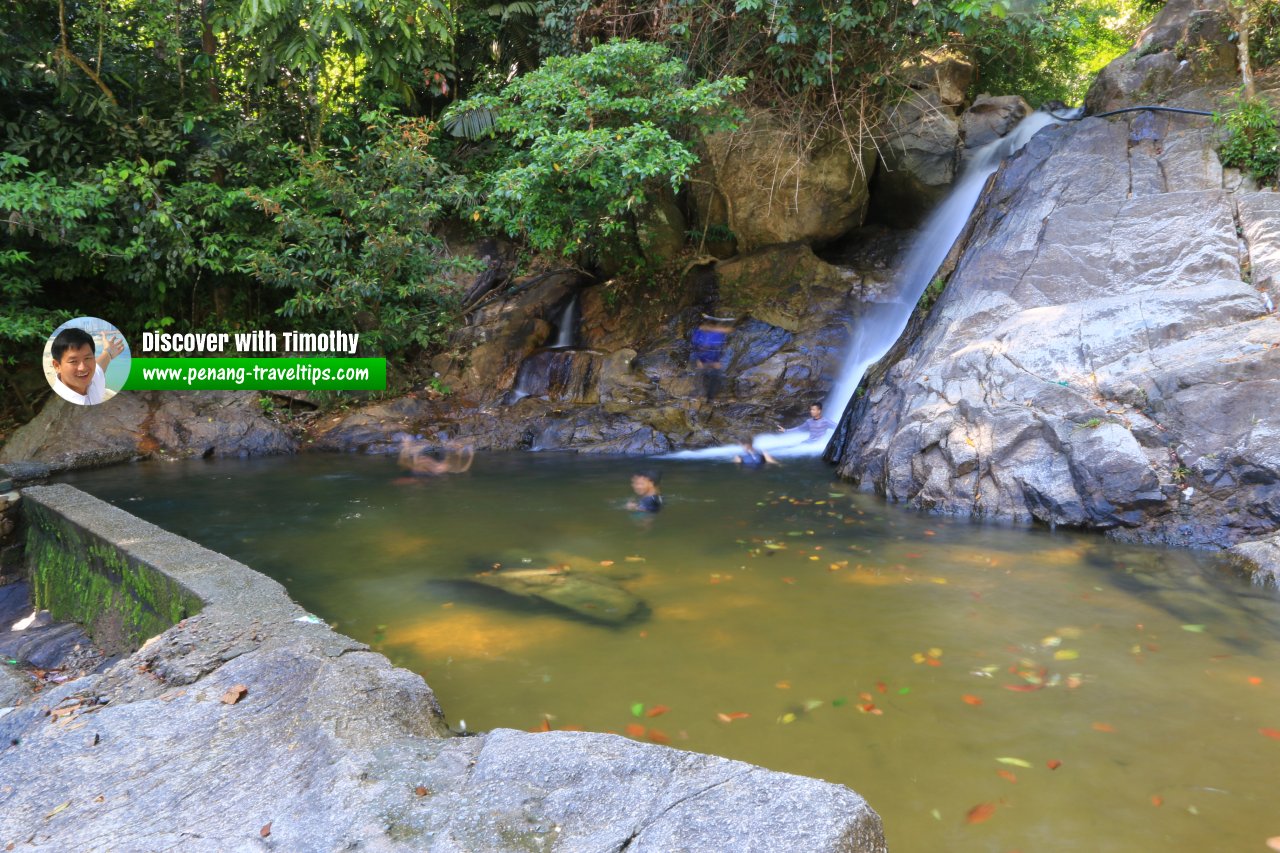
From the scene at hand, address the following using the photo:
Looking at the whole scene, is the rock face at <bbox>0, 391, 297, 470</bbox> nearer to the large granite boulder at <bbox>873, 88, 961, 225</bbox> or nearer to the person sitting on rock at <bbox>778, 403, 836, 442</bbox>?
the person sitting on rock at <bbox>778, 403, 836, 442</bbox>

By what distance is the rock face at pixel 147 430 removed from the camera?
476 inches

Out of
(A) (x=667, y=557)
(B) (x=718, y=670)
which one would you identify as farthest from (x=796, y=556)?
(B) (x=718, y=670)

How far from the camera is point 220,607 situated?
414 cm

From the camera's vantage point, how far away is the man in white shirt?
12.7m

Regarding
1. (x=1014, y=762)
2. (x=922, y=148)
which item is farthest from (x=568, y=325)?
Answer: (x=1014, y=762)

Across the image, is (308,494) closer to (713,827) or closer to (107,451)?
(107,451)

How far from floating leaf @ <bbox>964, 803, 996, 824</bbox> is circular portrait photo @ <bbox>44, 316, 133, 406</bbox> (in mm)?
13726

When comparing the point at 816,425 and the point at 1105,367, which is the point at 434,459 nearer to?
the point at 816,425

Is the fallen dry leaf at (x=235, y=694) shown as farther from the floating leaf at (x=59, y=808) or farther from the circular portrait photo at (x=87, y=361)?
the circular portrait photo at (x=87, y=361)

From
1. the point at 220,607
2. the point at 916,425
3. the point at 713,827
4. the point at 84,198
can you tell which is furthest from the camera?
the point at 84,198

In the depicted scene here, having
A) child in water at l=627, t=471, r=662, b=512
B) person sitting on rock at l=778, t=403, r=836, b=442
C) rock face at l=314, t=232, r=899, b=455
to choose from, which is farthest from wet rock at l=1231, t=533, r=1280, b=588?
rock face at l=314, t=232, r=899, b=455

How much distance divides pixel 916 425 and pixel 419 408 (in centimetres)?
879

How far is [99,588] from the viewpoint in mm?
5379

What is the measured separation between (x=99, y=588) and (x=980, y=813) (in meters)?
5.41
